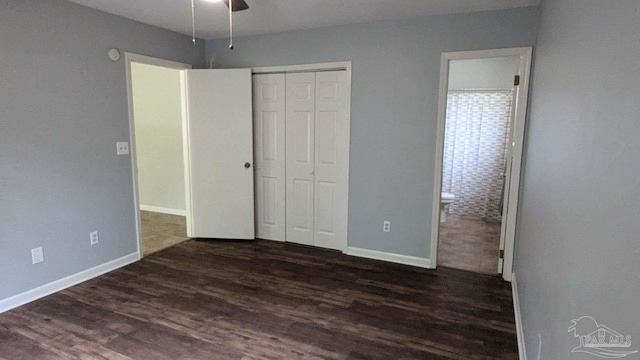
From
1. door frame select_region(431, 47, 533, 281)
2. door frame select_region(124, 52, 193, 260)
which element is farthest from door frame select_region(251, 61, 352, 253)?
door frame select_region(124, 52, 193, 260)

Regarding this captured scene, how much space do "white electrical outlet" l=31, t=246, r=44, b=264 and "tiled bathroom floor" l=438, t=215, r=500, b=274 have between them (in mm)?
3575

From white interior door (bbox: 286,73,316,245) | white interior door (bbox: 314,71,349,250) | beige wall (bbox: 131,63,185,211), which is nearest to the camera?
white interior door (bbox: 314,71,349,250)

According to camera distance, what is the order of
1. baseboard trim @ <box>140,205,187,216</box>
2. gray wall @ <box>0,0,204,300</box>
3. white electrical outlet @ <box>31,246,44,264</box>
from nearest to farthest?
gray wall @ <box>0,0,204,300</box>, white electrical outlet @ <box>31,246,44,264</box>, baseboard trim @ <box>140,205,187,216</box>

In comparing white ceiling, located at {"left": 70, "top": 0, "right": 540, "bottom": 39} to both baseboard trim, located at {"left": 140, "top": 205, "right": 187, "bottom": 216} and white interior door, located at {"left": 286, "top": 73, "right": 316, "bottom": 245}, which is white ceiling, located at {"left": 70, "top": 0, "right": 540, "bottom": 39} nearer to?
white interior door, located at {"left": 286, "top": 73, "right": 316, "bottom": 245}

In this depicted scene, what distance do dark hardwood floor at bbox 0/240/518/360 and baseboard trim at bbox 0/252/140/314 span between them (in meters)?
0.07

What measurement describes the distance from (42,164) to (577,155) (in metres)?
3.49

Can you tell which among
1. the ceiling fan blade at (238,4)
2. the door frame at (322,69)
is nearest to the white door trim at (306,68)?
the door frame at (322,69)

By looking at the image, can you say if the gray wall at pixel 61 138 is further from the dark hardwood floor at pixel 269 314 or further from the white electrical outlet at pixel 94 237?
the dark hardwood floor at pixel 269 314

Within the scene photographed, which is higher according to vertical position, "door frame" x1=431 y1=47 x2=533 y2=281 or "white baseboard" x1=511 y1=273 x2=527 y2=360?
"door frame" x1=431 y1=47 x2=533 y2=281

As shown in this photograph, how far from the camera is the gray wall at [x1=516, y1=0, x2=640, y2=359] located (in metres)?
0.80

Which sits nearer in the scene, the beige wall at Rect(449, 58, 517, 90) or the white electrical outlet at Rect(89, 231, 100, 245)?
the white electrical outlet at Rect(89, 231, 100, 245)

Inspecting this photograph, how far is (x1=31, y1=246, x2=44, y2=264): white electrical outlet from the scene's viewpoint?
290 centimetres

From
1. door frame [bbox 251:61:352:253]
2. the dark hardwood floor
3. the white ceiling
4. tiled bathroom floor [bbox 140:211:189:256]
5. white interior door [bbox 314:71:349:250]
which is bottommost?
the dark hardwood floor

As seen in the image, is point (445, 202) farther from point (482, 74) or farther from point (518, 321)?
point (518, 321)
